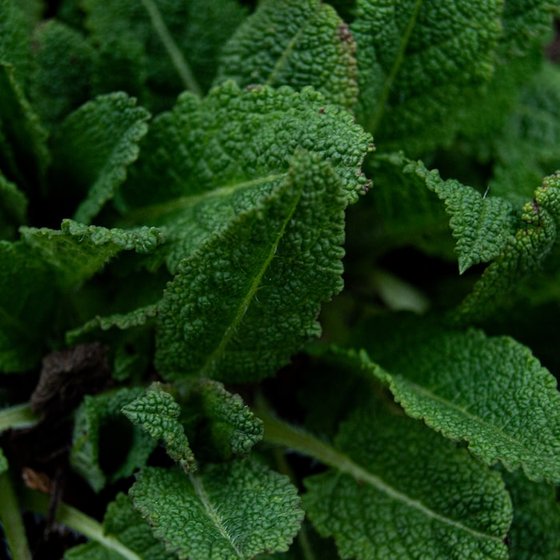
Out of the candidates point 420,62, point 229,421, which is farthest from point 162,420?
point 420,62

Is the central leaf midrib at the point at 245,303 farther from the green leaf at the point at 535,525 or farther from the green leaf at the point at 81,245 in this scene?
the green leaf at the point at 535,525

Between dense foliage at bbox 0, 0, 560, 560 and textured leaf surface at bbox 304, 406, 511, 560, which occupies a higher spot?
dense foliage at bbox 0, 0, 560, 560

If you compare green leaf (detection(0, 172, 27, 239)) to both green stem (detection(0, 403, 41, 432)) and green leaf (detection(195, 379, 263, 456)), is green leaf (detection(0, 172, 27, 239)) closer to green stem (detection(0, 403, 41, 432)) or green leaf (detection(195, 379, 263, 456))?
green stem (detection(0, 403, 41, 432))

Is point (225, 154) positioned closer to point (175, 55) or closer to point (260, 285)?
point (260, 285)

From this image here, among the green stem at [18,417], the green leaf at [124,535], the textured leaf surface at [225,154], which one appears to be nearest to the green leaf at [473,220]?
the textured leaf surface at [225,154]

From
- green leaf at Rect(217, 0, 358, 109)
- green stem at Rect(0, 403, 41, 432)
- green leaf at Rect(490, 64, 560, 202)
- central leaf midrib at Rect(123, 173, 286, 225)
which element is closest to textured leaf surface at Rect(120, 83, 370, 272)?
central leaf midrib at Rect(123, 173, 286, 225)

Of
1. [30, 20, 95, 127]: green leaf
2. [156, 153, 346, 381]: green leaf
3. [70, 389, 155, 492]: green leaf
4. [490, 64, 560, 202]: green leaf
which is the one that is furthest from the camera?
[490, 64, 560, 202]: green leaf

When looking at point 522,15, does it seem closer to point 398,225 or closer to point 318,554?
point 398,225
